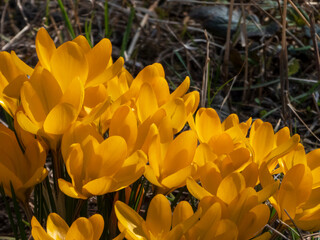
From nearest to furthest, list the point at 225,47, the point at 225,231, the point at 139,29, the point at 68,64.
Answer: the point at 225,231 → the point at 68,64 → the point at 225,47 → the point at 139,29

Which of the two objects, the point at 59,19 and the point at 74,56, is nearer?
the point at 74,56

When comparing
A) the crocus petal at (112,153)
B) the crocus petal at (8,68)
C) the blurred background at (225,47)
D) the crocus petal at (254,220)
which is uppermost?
the crocus petal at (8,68)

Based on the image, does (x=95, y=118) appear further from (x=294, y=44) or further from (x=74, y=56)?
(x=294, y=44)

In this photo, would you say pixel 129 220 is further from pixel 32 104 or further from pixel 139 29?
pixel 139 29

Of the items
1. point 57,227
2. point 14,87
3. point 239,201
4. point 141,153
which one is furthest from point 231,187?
point 14,87

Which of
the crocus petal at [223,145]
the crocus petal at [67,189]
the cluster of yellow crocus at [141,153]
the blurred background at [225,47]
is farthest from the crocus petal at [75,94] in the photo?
the blurred background at [225,47]

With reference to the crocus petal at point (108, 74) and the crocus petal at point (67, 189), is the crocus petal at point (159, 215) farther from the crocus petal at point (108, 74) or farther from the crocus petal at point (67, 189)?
the crocus petal at point (108, 74)

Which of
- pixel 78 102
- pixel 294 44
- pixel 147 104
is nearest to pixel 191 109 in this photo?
pixel 147 104
